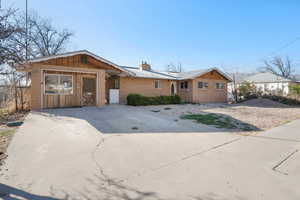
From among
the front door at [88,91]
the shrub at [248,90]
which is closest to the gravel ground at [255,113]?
the shrub at [248,90]

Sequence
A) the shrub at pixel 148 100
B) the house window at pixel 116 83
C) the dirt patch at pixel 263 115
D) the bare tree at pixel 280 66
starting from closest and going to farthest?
1. the dirt patch at pixel 263 115
2. the shrub at pixel 148 100
3. the house window at pixel 116 83
4. the bare tree at pixel 280 66

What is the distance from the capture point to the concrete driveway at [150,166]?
2576 millimetres

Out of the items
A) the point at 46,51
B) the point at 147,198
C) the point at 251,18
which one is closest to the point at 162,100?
the point at 251,18

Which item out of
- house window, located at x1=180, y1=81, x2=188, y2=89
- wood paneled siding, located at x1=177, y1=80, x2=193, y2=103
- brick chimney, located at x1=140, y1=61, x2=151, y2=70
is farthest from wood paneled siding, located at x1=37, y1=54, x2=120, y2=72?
house window, located at x1=180, y1=81, x2=188, y2=89

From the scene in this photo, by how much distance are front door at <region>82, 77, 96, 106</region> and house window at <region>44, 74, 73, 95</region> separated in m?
0.88

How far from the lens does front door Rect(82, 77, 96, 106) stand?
1230 centimetres

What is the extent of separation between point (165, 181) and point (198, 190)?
0.56m

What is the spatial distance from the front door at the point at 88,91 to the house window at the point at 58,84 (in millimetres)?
876

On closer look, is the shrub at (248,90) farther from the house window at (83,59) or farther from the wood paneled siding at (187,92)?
the house window at (83,59)

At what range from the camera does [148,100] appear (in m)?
15.7

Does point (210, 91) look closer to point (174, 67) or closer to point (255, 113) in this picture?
point (255, 113)

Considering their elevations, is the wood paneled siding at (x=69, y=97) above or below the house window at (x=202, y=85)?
below

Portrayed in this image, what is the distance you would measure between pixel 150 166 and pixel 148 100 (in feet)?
40.3

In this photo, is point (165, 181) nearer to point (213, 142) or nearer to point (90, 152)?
point (90, 152)
